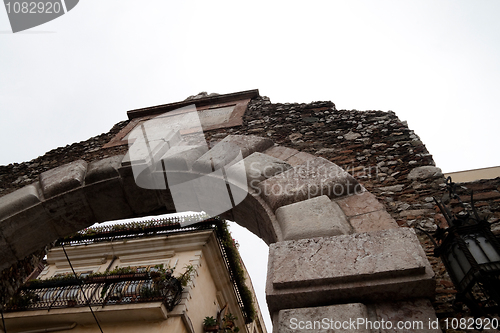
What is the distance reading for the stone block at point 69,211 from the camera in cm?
321

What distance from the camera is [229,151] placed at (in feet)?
10.3

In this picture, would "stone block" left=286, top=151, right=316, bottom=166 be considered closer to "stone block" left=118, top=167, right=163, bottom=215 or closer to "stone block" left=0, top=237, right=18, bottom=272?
"stone block" left=118, top=167, right=163, bottom=215

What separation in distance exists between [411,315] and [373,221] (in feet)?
2.22

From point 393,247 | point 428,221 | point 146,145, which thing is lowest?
point 428,221

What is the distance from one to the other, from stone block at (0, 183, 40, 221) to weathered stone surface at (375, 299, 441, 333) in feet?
10.3

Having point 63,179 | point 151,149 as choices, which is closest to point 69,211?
point 63,179

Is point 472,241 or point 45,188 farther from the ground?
point 45,188

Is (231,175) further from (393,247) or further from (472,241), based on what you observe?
(472,241)

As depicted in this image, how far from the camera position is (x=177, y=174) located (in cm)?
310

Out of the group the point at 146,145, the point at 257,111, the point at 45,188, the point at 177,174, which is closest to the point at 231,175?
the point at 177,174

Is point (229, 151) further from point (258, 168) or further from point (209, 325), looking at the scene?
point (209, 325)

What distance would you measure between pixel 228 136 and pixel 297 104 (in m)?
1.12

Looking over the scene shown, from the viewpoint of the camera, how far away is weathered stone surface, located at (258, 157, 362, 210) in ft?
7.60

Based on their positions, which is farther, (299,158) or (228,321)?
(228,321)
